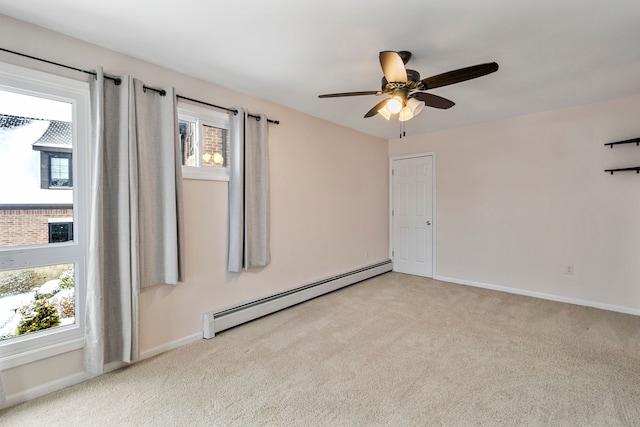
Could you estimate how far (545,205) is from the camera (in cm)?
386

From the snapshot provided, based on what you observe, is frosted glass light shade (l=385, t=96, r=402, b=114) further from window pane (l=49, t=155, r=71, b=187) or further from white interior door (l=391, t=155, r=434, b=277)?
white interior door (l=391, t=155, r=434, b=277)

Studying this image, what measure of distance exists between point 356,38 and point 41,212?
247 centimetres

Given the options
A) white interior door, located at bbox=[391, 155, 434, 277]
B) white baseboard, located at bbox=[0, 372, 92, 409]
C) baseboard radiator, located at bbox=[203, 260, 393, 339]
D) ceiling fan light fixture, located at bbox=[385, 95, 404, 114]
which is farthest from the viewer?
white interior door, located at bbox=[391, 155, 434, 277]

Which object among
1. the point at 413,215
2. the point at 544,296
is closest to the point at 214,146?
the point at 413,215

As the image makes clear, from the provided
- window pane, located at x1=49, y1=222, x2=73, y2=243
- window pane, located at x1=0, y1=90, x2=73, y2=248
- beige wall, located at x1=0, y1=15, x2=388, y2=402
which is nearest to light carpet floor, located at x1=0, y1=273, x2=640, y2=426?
beige wall, located at x1=0, y1=15, x2=388, y2=402

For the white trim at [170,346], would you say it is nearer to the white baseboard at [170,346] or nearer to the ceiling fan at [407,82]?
the white baseboard at [170,346]

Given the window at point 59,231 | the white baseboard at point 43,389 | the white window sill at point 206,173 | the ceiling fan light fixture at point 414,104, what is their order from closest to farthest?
the white baseboard at point 43,389
the window at point 59,231
the ceiling fan light fixture at point 414,104
the white window sill at point 206,173

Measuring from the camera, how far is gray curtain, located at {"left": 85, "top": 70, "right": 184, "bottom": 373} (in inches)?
83.0

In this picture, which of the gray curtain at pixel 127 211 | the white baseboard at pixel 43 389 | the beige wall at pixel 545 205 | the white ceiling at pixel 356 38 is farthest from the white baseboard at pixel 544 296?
the white baseboard at pixel 43 389

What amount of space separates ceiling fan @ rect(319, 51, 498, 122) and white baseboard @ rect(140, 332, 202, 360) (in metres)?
2.54

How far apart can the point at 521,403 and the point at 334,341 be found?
141cm

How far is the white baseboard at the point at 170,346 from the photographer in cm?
245

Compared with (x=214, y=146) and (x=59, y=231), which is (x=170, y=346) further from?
(x=214, y=146)

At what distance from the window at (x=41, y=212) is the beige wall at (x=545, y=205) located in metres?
4.50
